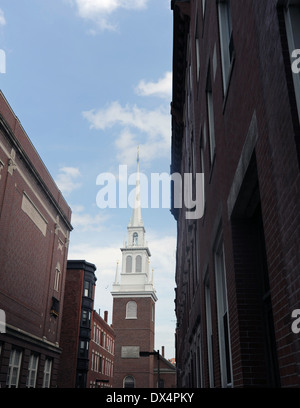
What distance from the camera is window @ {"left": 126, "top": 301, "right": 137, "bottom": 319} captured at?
67.9 m

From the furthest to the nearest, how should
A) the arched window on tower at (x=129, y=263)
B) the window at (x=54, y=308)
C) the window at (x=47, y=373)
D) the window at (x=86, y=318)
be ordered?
the arched window on tower at (x=129, y=263), the window at (x=86, y=318), the window at (x=54, y=308), the window at (x=47, y=373)

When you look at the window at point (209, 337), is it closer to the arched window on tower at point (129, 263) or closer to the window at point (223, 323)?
the window at point (223, 323)

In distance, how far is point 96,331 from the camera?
48.0m

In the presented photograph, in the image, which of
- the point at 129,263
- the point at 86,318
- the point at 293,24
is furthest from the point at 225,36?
the point at 129,263

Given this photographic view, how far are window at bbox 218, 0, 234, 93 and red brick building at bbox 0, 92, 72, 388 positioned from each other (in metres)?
16.2

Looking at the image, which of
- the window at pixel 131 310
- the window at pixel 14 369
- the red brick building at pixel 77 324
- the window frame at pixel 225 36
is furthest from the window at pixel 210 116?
the window at pixel 131 310

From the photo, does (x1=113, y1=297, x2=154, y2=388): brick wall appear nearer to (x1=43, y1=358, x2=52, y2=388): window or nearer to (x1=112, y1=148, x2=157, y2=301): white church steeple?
(x1=112, y1=148, x2=157, y2=301): white church steeple

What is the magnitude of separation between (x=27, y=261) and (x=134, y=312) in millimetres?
45176

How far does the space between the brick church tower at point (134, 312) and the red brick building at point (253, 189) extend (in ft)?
185

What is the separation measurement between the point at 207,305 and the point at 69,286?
3313cm

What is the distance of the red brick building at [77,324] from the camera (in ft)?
125

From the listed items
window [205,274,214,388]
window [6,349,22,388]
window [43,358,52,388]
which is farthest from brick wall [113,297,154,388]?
window [205,274,214,388]

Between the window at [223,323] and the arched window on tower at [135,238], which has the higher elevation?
the arched window on tower at [135,238]

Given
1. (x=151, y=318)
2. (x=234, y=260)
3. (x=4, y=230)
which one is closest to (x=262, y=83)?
(x=234, y=260)
